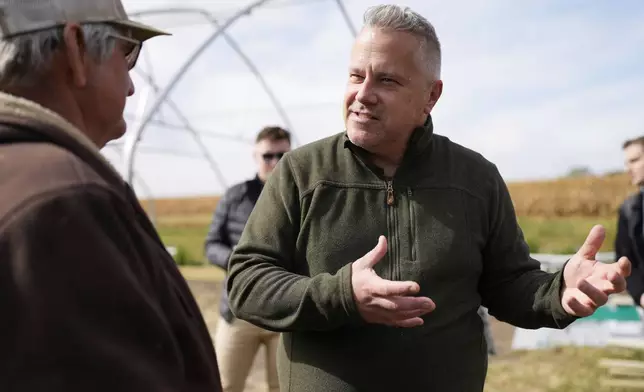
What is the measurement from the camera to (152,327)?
0.94m

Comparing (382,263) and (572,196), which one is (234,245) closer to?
(382,263)

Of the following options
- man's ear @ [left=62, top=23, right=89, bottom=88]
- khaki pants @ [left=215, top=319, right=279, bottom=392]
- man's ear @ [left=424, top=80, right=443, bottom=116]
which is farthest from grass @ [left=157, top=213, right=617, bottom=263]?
man's ear @ [left=62, top=23, right=89, bottom=88]

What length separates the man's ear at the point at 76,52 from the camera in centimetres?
107

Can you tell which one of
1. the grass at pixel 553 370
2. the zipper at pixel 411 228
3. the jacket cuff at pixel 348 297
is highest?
the zipper at pixel 411 228

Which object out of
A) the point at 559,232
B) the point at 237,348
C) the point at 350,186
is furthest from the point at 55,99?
the point at 559,232

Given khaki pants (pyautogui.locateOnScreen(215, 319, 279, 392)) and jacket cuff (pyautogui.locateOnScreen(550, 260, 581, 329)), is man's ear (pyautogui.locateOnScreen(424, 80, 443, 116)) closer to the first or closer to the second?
jacket cuff (pyautogui.locateOnScreen(550, 260, 581, 329))

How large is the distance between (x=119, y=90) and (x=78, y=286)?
457 millimetres

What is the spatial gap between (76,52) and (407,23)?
3.50 feet

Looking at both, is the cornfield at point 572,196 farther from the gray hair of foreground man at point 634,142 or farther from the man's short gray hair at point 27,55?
the man's short gray hair at point 27,55

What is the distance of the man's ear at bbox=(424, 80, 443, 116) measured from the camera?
203 cm

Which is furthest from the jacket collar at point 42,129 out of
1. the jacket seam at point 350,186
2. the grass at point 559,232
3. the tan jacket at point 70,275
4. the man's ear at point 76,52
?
the grass at point 559,232

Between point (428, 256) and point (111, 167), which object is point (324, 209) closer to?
point (428, 256)

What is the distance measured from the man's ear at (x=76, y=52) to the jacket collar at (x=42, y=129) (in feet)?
0.36

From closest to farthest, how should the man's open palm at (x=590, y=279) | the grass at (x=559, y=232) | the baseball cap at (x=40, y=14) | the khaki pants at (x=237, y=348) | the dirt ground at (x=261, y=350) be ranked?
the baseball cap at (x=40, y=14) → the man's open palm at (x=590, y=279) → the khaki pants at (x=237, y=348) → the dirt ground at (x=261, y=350) → the grass at (x=559, y=232)
